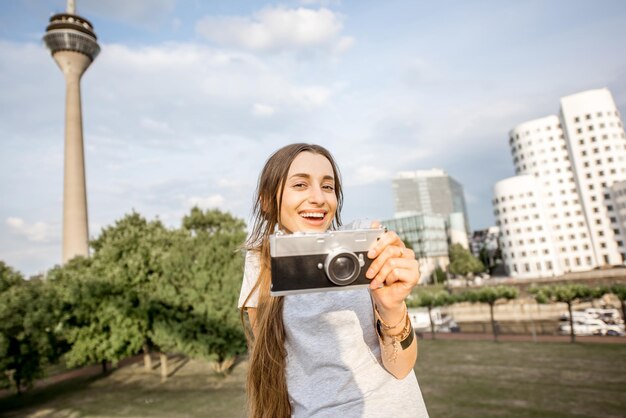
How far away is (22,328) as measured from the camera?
17.8 m

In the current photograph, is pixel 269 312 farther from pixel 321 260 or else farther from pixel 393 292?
pixel 393 292

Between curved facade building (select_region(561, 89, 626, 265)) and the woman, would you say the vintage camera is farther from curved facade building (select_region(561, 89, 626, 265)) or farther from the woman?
curved facade building (select_region(561, 89, 626, 265))

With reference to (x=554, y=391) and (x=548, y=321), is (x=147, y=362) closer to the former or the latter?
(x=554, y=391)

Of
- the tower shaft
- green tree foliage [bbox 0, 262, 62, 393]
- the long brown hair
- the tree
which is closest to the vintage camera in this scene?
the long brown hair

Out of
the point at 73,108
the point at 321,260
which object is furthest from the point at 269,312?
the point at 73,108

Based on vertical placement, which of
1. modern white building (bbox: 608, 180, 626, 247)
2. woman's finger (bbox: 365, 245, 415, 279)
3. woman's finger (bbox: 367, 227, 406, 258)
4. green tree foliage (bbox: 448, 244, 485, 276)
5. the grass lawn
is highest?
modern white building (bbox: 608, 180, 626, 247)

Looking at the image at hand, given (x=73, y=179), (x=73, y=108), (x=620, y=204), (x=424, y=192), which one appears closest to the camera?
(x=73, y=179)

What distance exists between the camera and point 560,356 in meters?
24.3

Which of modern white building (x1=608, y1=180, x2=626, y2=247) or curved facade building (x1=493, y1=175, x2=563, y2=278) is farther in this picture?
curved facade building (x1=493, y1=175, x2=563, y2=278)

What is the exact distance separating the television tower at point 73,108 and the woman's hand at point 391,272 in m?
58.2

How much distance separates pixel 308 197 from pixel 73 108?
67.4 m

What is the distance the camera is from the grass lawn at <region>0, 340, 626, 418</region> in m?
16.0

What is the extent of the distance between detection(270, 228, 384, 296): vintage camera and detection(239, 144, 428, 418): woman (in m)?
0.07

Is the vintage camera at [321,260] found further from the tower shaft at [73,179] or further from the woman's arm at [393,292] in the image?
the tower shaft at [73,179]
